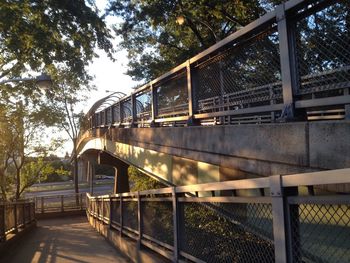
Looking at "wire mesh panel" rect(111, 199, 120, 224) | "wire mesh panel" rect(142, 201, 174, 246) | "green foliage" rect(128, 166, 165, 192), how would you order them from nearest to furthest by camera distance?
"wire mesh panel" rect(142, 201, 174, 246) < "wire mesh panel" rect(111, 199, 120, 224) < "green foliage" rect(128, 166, 165, 192)

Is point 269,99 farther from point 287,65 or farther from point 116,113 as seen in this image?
point 116,113

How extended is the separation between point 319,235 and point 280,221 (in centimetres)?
31

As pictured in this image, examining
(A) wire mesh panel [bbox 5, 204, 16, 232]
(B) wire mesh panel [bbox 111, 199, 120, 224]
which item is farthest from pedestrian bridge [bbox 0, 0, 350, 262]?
(A) wire mesh panel [bbox 5, 204, 16, 232]

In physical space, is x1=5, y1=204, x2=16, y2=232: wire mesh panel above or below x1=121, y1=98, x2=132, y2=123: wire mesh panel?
below

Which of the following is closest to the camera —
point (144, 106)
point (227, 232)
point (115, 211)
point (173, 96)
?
point (227, 232)

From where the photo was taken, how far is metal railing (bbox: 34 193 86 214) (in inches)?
1432

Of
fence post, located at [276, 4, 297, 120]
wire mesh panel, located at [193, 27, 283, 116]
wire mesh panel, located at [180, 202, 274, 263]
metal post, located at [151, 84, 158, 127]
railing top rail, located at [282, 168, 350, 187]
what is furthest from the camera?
metal post, located at [151, 84, 158, 127]

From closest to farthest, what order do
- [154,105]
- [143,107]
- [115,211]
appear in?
1. [154,105]
2. [143,107]
3. [115,211]

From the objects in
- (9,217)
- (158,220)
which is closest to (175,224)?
(158,220)

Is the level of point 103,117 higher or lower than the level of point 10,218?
higher

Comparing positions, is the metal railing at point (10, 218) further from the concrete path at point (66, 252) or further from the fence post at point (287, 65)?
the fence post at point (287, 65)

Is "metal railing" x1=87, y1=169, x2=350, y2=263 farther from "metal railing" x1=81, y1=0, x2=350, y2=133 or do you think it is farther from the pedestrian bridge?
"metal railing" x1=81, y1=0, x2=350, y2=133

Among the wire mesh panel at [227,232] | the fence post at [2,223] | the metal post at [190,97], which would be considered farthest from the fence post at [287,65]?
the fence post at [2,223]

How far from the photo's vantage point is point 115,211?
532 inches
